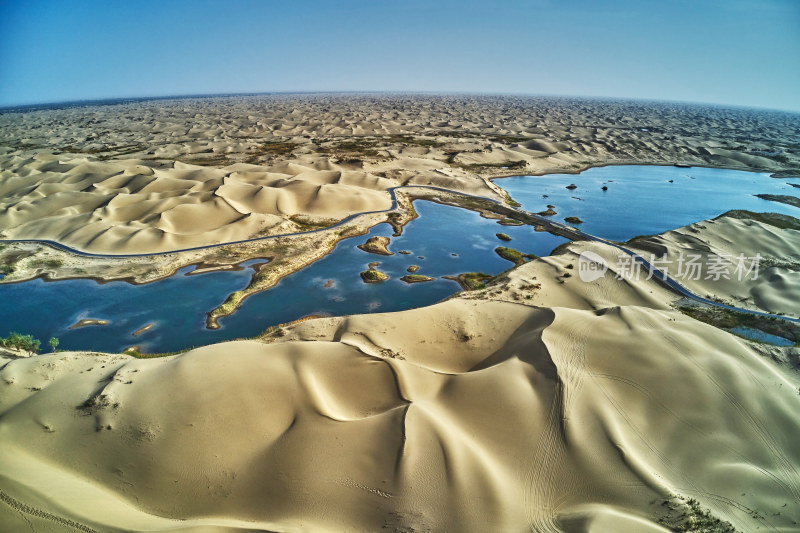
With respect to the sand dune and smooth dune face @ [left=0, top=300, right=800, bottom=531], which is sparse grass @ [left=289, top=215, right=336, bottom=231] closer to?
the sand dune

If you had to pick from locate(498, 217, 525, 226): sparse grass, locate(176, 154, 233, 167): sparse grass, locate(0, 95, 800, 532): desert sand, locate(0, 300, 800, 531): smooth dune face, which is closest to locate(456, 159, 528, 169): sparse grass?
locate(498, 217, 525, 226): sparse grass

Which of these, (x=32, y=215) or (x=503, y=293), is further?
(x=32, y=215)

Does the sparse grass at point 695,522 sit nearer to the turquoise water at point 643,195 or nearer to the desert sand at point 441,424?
the desert sand at point 441,424

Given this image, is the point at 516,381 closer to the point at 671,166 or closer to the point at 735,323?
the point at 735,323

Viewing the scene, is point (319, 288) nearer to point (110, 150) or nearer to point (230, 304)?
point (230, 304)

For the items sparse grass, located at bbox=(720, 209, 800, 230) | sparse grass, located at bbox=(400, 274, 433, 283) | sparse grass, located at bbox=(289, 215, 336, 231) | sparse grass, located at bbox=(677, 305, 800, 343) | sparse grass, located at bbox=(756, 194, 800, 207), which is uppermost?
sparse grass, located at bbox=(756, 194, 800, 207)

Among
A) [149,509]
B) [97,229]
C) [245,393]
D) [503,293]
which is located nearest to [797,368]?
[503,293]

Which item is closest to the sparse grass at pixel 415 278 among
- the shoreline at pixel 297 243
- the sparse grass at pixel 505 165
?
the shoreline at pixel 297 243
